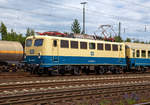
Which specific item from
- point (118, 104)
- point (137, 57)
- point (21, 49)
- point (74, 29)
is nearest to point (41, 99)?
point (118, 104)

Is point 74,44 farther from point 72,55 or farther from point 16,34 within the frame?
point 16,34

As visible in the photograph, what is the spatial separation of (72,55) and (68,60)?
62 cm

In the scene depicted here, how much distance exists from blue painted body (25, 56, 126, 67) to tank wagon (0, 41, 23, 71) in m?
4.03

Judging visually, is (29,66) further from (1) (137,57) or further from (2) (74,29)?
(2) (74,29)

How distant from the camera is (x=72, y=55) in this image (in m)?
21.1

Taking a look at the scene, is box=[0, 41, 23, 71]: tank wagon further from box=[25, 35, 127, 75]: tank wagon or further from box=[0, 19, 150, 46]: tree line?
box=[0, 19, 150, 46]: tree line

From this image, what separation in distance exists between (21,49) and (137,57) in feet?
43.4

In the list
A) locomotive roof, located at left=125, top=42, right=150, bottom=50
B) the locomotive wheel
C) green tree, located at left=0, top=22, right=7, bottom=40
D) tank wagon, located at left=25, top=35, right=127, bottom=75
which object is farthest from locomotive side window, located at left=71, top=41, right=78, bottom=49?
green tree, located at left=0, top=22, right=7, bottom=40

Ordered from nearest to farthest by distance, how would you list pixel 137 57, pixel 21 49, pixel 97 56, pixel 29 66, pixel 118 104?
pixel 118 104 → pixel 29 66 → pixel 97 56 → pixel 21 49 → pixel 137 57

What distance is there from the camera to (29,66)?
20.0 metres

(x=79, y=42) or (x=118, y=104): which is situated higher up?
(x=79, y=42)

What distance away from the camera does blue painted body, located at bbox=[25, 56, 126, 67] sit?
19.3 metres

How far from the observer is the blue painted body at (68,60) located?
63.3 ft

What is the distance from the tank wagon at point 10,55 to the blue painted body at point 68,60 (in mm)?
4028
